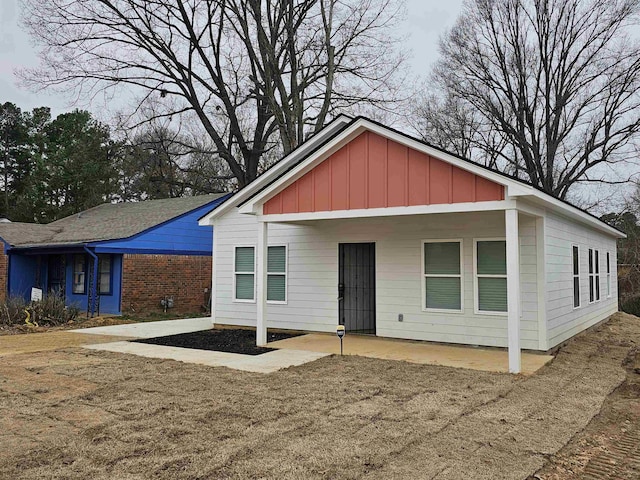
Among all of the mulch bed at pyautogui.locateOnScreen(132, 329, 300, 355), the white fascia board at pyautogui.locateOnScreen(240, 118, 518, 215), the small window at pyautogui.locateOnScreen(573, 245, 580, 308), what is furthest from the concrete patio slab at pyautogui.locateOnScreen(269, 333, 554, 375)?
the small window at pyautogui.locateOnScreen(573, 245, 580, 308)

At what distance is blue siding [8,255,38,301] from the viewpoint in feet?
61.5

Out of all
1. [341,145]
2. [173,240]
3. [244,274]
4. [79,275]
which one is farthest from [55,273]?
[341,145]

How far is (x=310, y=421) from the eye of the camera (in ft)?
17.2

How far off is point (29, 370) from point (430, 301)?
691cm

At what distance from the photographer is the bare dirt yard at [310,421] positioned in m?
4.09

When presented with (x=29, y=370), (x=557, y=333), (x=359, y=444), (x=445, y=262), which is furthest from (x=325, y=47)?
(x=359, y=444)

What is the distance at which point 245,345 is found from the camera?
33.5 ft

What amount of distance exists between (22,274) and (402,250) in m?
15.2

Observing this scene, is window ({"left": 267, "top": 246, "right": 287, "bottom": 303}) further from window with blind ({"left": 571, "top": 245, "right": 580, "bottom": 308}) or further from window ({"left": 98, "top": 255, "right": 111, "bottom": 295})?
window ({"left": 98, "top": 255, "right": 111, "bottom": 295})

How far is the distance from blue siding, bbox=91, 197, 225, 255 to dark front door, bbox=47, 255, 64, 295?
3.84 m

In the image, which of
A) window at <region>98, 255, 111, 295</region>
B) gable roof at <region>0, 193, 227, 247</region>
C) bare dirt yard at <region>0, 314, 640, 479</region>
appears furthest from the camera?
gable roof at <region>0, 193, 227, 247</region>

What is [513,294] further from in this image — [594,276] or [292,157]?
[594,276]

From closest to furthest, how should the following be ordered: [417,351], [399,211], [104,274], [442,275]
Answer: [399,211] → [417,351] → [442,275] → [104,274]

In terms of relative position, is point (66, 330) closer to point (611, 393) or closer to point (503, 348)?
Answer: point (503, 348)
